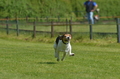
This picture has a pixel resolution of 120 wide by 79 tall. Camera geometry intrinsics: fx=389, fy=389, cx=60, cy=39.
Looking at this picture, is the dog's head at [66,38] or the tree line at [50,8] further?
the tree line at [50,8]

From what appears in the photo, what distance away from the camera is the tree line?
39175 millimetres

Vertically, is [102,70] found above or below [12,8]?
below

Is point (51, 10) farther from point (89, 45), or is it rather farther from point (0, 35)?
point (89, 45)

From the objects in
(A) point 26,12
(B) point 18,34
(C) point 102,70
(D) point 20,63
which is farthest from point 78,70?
(A) point 26,12

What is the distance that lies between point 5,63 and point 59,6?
39.6m

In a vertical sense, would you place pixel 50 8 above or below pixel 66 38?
above

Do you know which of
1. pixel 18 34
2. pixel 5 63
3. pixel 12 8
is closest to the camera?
pixel 5 63

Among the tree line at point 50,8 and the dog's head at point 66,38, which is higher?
the tree line at point 50,8

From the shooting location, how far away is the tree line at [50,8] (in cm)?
3917

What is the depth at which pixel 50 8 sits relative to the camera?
48.5 meters

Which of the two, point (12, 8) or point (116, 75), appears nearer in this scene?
point (116, 75)

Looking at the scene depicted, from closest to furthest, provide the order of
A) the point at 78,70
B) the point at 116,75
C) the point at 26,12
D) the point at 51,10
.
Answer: the point at 116,75 < the point at 78,70 < the point at 26,12 < the point at 51,10

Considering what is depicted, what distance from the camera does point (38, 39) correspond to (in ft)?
79.0

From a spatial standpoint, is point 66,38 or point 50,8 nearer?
point 66,38
